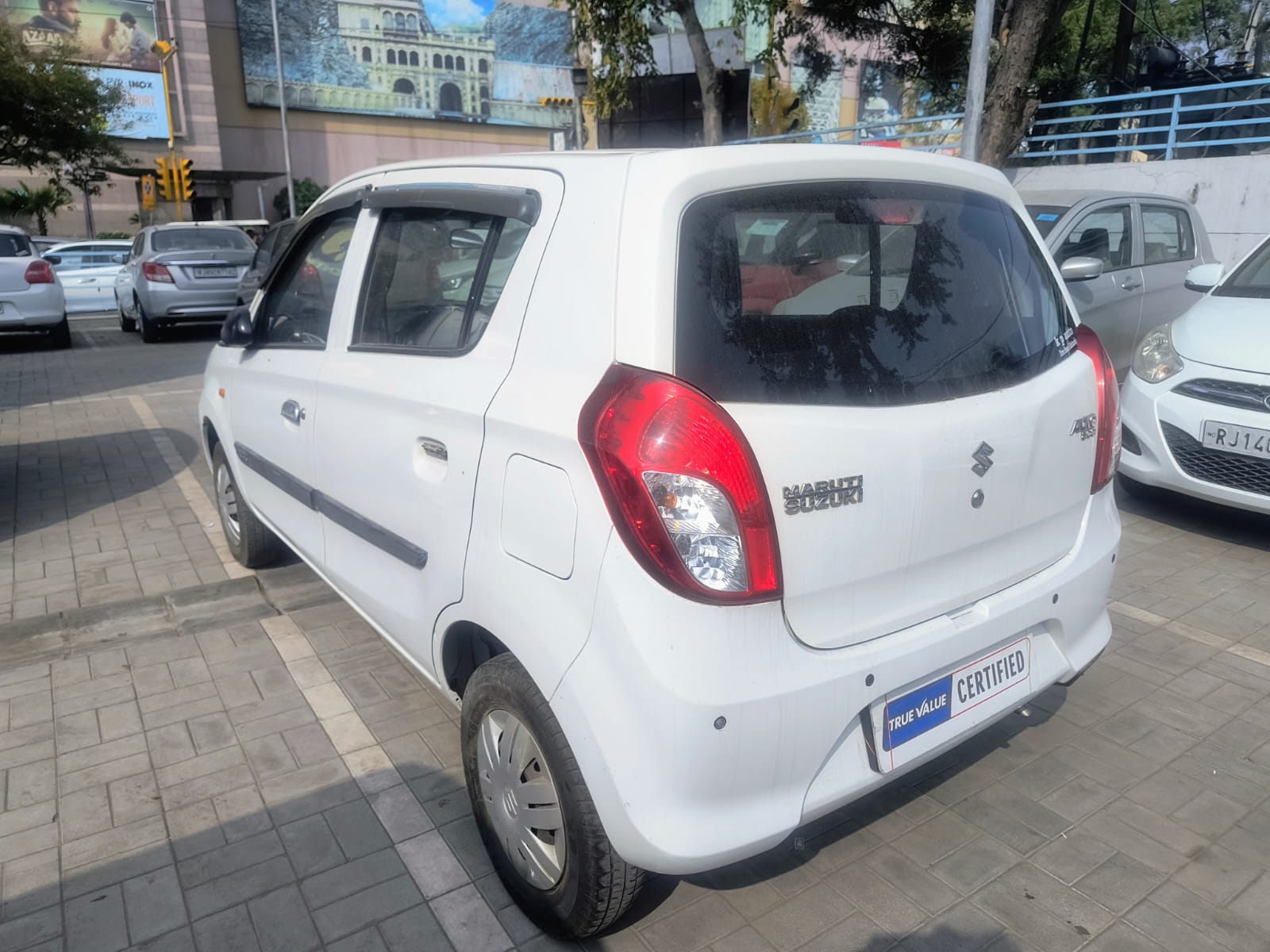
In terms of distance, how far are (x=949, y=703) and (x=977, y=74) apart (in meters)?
8.32

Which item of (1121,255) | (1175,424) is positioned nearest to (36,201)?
(1121,255)

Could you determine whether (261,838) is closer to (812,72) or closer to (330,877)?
(330,877)

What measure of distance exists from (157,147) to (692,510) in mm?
49913

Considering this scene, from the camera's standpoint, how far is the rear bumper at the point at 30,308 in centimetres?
1207

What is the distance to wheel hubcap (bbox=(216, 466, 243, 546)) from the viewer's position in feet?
15.2

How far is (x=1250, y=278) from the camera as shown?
5.64 meters

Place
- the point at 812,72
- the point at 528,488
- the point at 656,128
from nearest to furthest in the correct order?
the point at 528,488
the point at 812,72
the point at 656,128

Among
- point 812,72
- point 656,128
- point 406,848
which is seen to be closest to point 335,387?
point 406,848

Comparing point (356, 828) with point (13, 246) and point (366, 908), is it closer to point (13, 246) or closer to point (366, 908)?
point (366, 908)

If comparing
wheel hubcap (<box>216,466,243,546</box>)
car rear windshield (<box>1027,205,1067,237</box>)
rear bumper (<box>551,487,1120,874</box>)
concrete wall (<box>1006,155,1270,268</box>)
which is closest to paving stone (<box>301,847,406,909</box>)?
rear bumper (<box>551,487,1120,874</box>)

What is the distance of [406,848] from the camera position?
2676 millimetres

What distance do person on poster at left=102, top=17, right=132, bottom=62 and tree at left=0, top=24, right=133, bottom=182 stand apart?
48.5 ft

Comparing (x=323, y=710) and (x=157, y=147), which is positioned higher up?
(x=157, y=147)

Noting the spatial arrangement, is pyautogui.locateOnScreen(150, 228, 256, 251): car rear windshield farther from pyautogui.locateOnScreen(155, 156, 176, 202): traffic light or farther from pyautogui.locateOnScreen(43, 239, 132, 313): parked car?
pyautogui.locateOnScreen(155, 156, 176, 202): traffic light
